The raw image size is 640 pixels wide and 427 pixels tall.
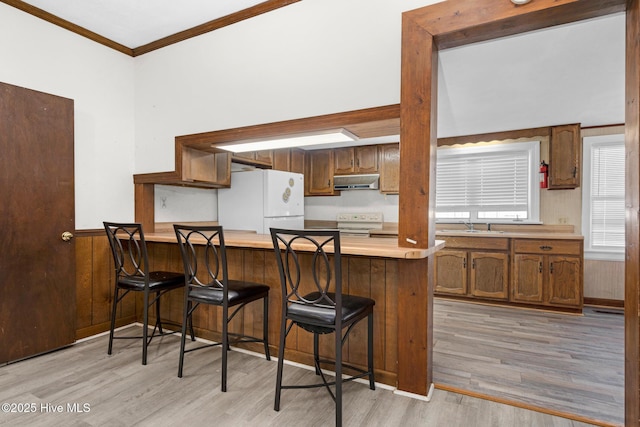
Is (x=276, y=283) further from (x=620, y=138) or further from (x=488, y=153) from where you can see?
(x=620, y=138)

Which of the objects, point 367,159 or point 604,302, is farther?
point 367,159

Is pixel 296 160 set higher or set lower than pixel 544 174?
higher

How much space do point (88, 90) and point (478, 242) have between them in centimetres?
446

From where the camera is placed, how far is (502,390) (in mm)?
2182

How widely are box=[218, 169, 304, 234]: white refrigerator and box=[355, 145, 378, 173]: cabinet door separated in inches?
55.1

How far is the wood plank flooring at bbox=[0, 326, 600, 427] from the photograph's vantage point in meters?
1.82

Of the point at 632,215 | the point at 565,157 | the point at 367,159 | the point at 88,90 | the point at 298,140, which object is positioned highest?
the point at 88,90

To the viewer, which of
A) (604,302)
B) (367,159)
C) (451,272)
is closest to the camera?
(604,302)

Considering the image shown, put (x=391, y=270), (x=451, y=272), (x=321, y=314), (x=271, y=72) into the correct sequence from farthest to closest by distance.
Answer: (x=451, y=272) → (x=271, y=72) → (x=391, y=270) → (x=321, y=314)

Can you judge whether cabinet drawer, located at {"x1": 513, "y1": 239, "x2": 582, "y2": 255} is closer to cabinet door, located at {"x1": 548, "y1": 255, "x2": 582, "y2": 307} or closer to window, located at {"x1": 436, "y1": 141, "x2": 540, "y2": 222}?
cabinet door, located at {"x1": 548, "y1": 255, "x2": 582, "y2": 307}

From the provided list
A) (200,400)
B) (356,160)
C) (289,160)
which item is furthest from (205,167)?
(356,160)

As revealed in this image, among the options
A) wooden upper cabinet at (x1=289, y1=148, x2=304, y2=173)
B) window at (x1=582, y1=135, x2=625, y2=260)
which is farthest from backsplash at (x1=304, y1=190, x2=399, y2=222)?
window at (x1=582, y1=135, x2=625, y2=260)

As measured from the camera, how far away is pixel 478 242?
4.29 m

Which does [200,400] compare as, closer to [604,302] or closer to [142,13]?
[142,13]
